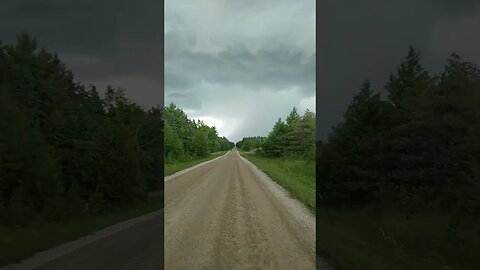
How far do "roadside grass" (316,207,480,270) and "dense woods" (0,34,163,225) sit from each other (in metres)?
3.20

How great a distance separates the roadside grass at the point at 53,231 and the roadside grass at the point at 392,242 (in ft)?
9.00

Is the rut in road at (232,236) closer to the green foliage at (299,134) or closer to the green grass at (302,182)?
the green grass at (302,182)

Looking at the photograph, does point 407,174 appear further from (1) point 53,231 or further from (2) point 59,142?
(2) point 59,142

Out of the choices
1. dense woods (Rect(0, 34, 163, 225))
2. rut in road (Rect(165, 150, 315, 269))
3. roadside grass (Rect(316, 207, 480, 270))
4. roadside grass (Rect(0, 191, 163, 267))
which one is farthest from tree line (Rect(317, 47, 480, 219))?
dense woods (Rect(0, 34, 163, 225))

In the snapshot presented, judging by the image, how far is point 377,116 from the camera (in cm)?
874

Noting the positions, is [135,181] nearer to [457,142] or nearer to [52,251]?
[52,251]

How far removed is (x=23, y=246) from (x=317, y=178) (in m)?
4.91

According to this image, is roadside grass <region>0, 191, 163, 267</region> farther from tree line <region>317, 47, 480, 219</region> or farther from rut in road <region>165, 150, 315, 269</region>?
tree line <region>317, 47, 480, 219</region>

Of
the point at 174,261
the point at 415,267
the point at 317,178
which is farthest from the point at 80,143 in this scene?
the point at 415,267

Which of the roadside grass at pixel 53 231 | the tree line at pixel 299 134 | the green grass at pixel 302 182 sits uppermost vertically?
the tree line at pixel 299 134

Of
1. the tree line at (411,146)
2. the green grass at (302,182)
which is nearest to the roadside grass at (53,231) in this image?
the green grass at (302,182)

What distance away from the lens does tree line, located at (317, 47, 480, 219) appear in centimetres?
772

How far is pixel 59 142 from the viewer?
9.58m

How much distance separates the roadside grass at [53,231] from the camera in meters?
7.76
